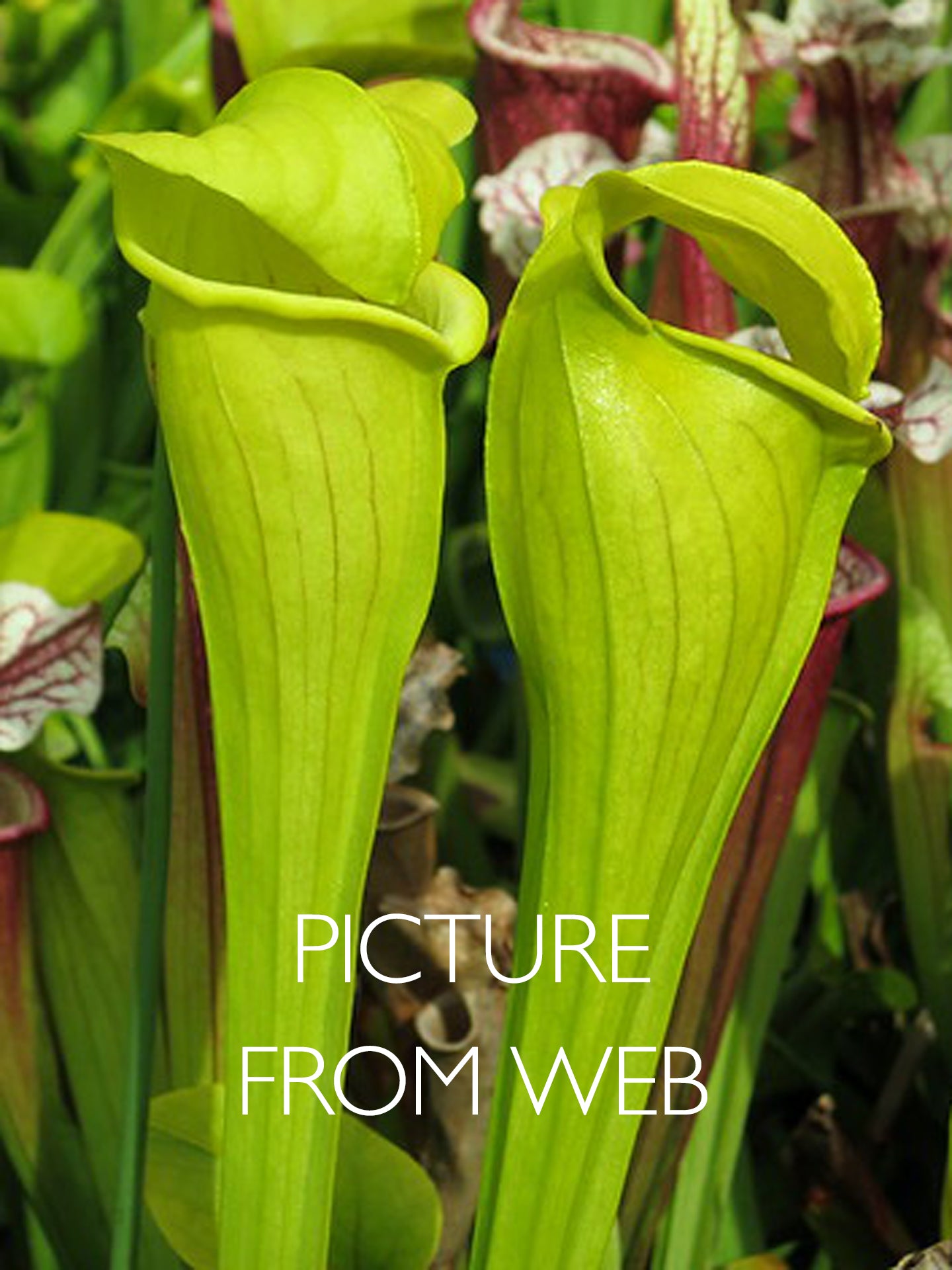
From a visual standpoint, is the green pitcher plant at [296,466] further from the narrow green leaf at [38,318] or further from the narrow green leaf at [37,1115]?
the narrow green leaf at [38,318]

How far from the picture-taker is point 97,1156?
98cm

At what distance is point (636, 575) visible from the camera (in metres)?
0.61

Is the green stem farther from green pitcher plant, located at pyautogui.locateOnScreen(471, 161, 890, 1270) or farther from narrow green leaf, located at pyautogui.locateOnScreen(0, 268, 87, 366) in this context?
narrow green leaf, located at pyautogui.locateOnScreen(0, 268, 87, 366)

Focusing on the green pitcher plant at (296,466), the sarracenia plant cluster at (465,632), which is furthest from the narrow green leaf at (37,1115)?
the green pitcher plant at (296,466)

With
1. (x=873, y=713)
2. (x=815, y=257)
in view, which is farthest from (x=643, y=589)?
(x=873, y=713)

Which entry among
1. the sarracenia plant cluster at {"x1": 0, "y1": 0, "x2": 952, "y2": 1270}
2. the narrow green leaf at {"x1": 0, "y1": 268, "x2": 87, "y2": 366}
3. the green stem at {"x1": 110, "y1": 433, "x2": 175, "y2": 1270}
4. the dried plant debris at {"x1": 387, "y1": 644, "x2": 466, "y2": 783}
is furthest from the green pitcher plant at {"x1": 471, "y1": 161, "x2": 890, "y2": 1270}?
the narrow green leaf at {"x1": 0, "y1": 268, "x2": 87, "y2": 366}

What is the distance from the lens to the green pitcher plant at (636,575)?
583 millimetres

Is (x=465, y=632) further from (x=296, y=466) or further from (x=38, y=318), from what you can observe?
(x=296, y=466)

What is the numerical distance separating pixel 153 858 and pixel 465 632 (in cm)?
56

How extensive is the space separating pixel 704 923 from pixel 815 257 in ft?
1.45

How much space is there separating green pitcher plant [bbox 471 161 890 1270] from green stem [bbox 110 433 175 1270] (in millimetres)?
143

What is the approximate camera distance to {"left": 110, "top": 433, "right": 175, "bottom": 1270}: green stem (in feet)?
2.38

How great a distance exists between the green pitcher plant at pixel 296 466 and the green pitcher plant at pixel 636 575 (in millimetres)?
39

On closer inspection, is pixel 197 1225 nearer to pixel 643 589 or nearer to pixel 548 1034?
pixel 548 1034
